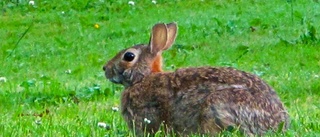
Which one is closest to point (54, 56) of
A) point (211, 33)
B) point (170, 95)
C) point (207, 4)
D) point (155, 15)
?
point (211, 33)

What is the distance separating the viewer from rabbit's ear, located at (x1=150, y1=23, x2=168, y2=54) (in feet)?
22.0

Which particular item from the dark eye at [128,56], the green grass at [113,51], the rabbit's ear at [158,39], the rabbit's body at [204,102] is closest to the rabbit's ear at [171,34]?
the rabbit's ear at [158,39]

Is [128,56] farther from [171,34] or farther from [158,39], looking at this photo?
[171,34]

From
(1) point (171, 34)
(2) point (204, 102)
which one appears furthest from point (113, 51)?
(2) point (204, 102)

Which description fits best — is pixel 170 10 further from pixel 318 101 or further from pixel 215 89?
pixel 215 89

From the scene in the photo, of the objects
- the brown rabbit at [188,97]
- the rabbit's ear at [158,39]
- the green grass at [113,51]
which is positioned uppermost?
the rabbit's ear at [158,39]

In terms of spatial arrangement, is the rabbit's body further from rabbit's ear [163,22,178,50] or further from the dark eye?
rabbit's ear [163,22,178,50]

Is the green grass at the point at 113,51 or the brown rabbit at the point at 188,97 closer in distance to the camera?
the brown rabbit at the point at 188,97

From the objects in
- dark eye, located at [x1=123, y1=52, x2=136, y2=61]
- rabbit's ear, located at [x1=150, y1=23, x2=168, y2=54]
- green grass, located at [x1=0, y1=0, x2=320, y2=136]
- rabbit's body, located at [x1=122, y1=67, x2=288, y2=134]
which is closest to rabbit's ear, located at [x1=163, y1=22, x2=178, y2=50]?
rabbit's ear, located at [x1=150, y1=23, x2=168, y2=54]

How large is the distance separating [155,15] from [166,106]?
14096mm

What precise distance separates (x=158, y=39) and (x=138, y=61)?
26 centimetres

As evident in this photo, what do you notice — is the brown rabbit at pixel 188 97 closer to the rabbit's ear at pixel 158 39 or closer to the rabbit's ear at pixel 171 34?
the rabbit's ear at pixel 158 39

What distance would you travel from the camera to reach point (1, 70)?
13.3m

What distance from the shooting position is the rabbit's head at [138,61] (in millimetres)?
6617
